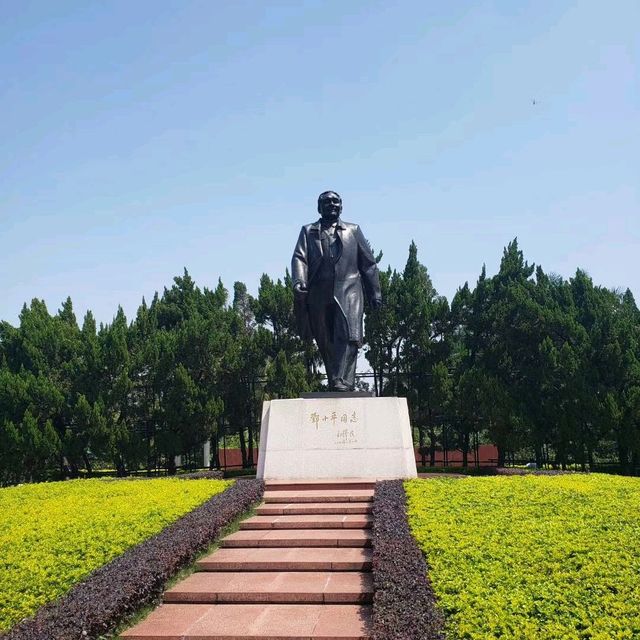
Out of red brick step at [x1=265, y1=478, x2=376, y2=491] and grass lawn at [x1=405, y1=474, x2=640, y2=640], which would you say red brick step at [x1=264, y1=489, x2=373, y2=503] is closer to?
red brick step at [x1=265, y1=478, x2=376, y2=491]

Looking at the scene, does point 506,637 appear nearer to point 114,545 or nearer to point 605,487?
point 114,545

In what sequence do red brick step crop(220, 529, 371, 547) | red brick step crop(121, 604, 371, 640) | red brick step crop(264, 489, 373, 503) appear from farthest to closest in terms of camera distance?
red brick step crop(264, 489, 373, 503) → red brick step crop(220, 529, 371, 547) → red brick step crop(121, 604, 371, 640)

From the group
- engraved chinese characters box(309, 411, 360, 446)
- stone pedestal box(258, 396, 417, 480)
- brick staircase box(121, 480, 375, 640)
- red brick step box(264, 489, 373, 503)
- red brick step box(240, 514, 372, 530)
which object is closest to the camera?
brick staircase box(121, 480, 375, 640)

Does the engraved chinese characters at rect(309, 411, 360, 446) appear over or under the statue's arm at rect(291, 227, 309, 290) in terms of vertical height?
under

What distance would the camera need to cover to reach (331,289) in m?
9.62

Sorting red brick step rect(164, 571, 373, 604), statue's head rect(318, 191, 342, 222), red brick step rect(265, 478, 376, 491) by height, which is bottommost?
red brick step rect(164, 571, 373, 604)

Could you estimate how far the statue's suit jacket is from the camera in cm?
958

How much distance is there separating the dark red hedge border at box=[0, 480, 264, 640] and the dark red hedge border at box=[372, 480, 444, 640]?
1648 mm

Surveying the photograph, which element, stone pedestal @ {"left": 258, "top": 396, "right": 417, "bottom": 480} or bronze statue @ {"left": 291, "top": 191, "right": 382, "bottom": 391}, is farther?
bronze statue @ {"left": 291, "top": 191, "right": 382, "bottom": 391}

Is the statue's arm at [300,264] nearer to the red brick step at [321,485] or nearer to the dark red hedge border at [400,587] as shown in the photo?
the red brick step at [321,485]

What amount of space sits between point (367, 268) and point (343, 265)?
1.82 ft

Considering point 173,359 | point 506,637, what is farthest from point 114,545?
point 173,359

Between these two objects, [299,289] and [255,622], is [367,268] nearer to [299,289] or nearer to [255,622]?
[299,289]

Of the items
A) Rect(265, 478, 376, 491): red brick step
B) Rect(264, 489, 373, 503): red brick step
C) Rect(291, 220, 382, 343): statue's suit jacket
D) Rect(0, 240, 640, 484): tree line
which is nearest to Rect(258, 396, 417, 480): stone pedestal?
Rect(265, 478, 376, 491): red brick step
